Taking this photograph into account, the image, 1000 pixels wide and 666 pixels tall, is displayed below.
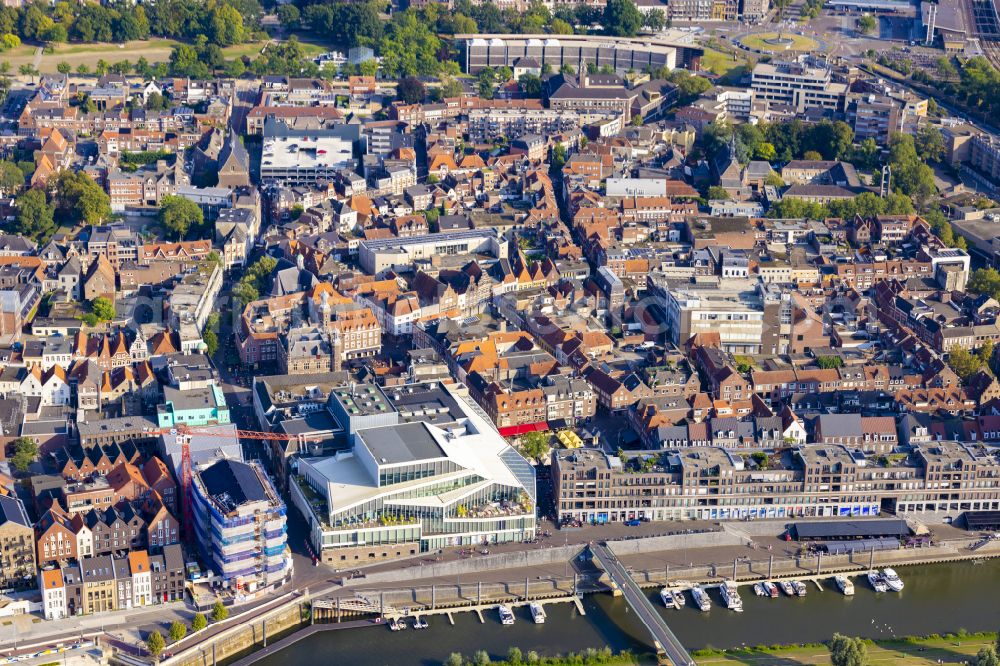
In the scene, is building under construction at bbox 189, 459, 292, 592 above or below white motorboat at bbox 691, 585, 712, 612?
above

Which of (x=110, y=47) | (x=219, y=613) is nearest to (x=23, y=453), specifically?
(x=219, y=613)

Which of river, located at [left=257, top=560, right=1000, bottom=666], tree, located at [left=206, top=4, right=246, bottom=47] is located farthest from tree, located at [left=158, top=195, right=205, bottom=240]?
river, located at [left=257, top=560, right=1000, bottom=666]

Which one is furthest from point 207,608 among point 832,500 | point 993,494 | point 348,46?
point 348,46

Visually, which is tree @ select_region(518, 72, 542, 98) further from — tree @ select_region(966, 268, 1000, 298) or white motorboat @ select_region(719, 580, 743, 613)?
white motorboat @ select_region(719, 580, 743, 613)

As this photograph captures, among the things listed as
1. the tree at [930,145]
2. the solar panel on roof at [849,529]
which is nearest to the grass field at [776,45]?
the tree at [930,145]

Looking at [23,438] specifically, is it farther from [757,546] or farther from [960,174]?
[960,174]

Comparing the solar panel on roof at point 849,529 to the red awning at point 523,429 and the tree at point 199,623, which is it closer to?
the red awning at point 523,429

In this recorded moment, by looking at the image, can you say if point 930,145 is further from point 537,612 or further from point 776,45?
point 537,612
